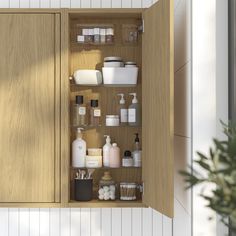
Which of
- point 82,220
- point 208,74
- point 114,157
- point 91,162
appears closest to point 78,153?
point 91,162

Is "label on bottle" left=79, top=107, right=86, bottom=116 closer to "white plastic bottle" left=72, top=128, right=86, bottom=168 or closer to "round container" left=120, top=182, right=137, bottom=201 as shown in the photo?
"white plastic bottle" left=72, top=128, right=86, bottom=168

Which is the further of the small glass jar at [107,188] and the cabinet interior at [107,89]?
the cabinet interior at [107,89]

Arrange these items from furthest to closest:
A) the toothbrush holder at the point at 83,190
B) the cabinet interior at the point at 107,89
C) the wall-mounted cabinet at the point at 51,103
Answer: the cabinet interior at the point at 107,89 → the toothbrush holder at the point at 83,190 → the wall-mounted cabinet at the point at 51,103

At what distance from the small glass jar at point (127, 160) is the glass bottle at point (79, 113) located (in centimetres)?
29

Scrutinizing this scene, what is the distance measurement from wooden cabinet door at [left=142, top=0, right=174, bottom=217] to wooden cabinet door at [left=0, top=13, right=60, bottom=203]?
0.48 m

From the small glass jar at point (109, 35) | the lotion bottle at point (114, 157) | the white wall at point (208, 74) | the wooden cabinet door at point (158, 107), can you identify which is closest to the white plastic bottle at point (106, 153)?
the lotion bottle at point (114, 157)

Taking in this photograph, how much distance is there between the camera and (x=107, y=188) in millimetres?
2686

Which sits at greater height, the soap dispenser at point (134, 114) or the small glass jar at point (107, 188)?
the soap dispenser at point (134, 114)

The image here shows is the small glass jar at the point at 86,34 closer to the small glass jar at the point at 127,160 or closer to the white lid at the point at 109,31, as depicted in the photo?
the white lid at the point at 109,31

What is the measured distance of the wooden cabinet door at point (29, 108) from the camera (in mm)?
2551

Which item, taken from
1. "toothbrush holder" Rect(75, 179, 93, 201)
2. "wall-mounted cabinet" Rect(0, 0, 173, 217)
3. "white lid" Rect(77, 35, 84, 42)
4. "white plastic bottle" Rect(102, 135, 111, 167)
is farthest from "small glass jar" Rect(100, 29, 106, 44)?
"toothbrush holder" Rect(75, 179, 93, 201)

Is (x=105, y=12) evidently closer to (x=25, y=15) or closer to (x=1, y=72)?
(x=25, y=15)

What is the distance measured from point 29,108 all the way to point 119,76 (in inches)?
20.7

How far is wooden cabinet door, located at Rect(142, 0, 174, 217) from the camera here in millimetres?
2096
